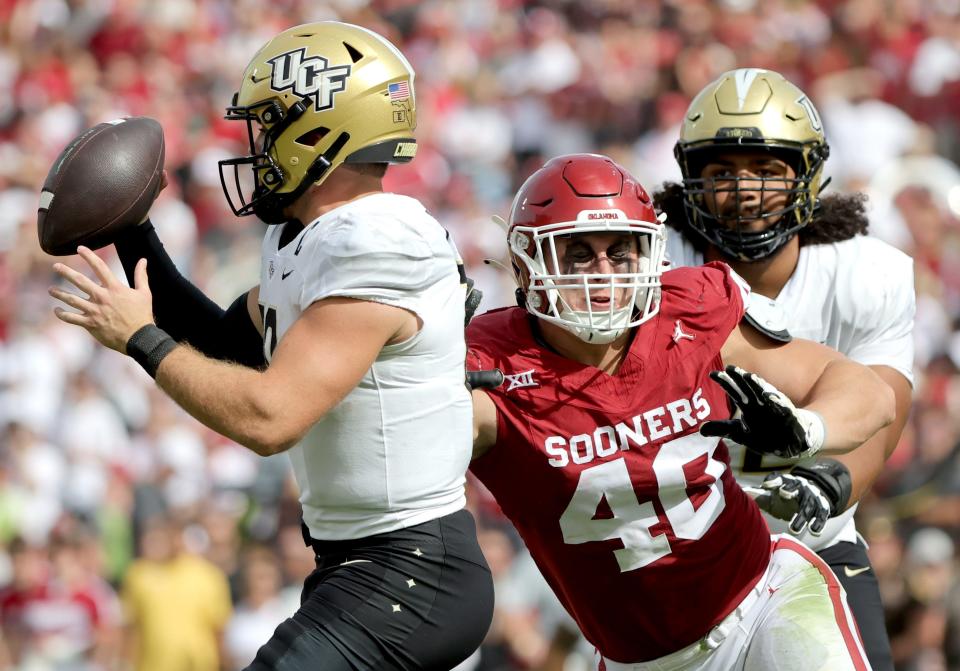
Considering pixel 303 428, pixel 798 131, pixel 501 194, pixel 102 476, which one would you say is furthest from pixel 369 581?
pixel 501 194

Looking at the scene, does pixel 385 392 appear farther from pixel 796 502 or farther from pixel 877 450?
pixel 877 450

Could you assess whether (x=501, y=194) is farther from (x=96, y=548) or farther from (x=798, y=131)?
(x=798, y=131)

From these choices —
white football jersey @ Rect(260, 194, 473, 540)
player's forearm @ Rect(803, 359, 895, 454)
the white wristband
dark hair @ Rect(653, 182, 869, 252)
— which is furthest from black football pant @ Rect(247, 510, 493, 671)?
dark hair @ Rect(653, 182, 869, 252)

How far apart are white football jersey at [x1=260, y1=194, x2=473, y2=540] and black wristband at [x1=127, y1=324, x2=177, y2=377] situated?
0.26m

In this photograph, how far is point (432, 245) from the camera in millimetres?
2939

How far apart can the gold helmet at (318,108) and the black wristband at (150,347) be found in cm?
45

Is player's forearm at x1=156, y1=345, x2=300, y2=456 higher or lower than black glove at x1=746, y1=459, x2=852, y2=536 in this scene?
higher

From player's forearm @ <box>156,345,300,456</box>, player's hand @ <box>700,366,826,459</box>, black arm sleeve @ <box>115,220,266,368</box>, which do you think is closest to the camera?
player's forearm @ <box>156,345,300,456</box>

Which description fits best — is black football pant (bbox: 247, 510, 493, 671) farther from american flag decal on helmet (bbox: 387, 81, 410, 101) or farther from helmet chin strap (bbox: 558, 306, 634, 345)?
american flag decal on helmet (bbox: 387, 81, 410, 101)

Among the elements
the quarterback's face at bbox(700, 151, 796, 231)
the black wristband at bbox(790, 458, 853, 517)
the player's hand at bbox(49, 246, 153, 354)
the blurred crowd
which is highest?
the player's hand at bbox(49, 246, 153, 354)

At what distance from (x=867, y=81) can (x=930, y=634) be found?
175 inches

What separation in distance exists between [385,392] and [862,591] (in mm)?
1907

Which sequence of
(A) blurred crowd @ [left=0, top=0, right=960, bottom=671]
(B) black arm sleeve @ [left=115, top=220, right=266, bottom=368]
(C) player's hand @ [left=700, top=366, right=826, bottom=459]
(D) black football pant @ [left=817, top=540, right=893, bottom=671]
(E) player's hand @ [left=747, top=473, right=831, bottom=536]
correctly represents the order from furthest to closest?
1. (A) blurred crowd @ [left=0, top=0, right=960, bottom=671]
2. (D) black football pant @ [left=817, top=540, right=893, bottom=671]
3. (B) black arm sleeve @ [left=115, top=220, right=266, bottom=368]
4. (E) player's hand @ [left=747, top=473, right=831, bottom=536]
5. (C) player's hand @ [left=700, top=366, right=826, bottom=459]

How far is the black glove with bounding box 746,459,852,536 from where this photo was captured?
319cm
